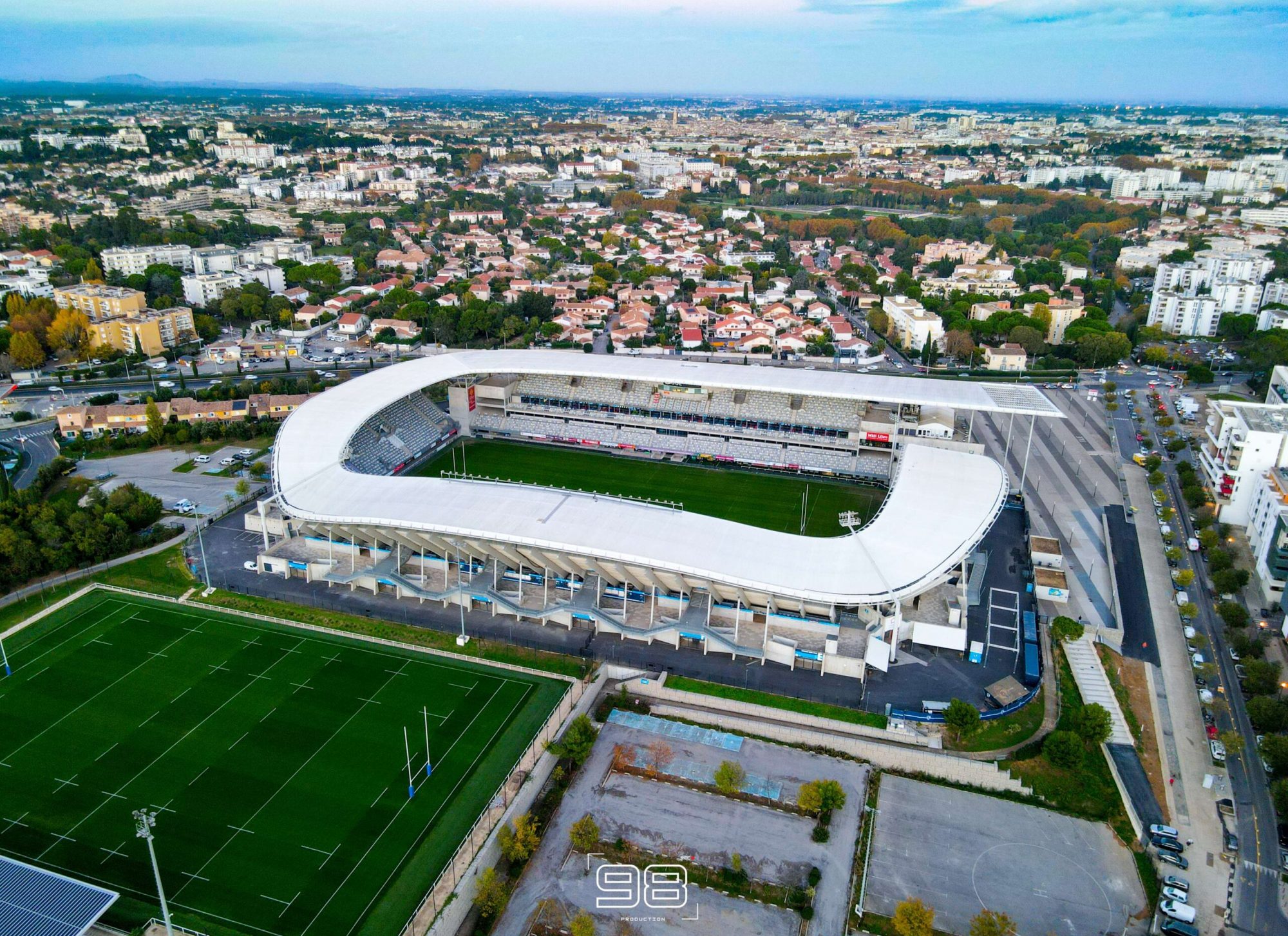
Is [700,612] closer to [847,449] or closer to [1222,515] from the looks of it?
[847,449]

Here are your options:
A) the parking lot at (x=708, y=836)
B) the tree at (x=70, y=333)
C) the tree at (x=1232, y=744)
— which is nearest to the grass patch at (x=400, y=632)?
the parking lot at (x=708, y=836)

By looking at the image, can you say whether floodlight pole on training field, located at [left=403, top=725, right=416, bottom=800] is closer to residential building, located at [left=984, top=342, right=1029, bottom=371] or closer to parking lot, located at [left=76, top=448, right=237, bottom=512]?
parking lot, located at [left=76, top=448, right=237, bottom=512]

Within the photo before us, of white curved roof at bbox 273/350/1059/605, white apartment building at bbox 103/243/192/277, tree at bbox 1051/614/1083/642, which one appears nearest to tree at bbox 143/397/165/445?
white curved roof at bbox 273/350/1059/605

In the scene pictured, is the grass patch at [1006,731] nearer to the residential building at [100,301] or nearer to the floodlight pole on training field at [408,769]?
the floodlight pole on training field at [408,769]

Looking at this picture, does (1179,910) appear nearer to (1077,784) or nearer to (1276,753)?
(1077,784)

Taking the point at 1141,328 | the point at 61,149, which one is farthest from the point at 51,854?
the point at 61,149

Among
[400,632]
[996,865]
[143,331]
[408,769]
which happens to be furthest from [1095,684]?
[143,331]
